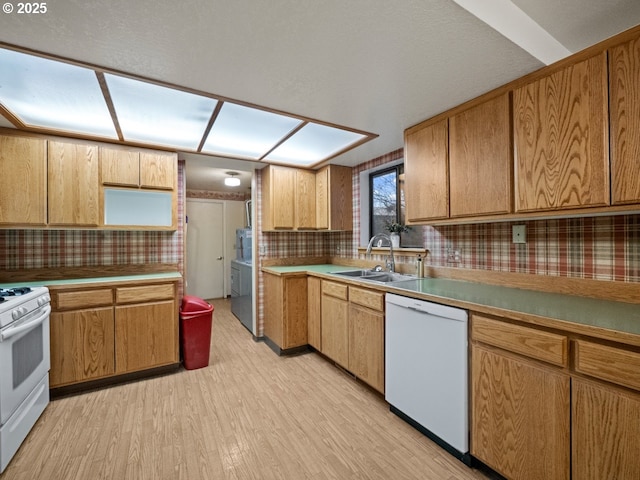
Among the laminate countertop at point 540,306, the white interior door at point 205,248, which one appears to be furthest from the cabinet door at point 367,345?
the white interior door at point 205,248

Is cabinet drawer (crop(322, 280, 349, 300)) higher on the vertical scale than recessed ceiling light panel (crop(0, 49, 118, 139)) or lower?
lower

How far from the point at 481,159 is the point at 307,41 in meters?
1.26

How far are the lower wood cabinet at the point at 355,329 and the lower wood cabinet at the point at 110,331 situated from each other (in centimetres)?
141

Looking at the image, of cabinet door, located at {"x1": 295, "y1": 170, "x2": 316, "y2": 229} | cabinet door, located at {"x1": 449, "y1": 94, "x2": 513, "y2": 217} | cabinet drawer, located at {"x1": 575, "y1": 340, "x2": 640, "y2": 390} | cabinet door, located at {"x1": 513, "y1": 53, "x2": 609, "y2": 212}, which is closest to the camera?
cabinet drawer, located at {"x1": 575, "y1": 340, "x2": 640, "y2": 390}

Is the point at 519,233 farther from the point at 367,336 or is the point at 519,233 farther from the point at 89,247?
the point at 89,247

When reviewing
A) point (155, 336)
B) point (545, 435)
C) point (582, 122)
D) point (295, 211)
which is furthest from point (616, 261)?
point (155, 336)

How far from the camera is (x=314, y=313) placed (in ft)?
9.70

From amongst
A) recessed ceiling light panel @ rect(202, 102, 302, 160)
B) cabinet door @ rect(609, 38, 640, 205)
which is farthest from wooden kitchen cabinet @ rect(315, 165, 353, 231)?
cabinet door @ rect(609, 38, 640, 205)

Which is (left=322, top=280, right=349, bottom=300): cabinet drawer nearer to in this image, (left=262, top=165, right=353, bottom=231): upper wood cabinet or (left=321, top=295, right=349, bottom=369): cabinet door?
(left=321, top=295, right=349, bottom=369): cabinet door

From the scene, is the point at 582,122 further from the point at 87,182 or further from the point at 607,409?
the point at 87,182

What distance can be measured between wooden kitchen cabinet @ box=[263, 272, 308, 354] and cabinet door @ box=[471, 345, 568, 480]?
185 cm

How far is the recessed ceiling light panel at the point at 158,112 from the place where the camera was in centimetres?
170
